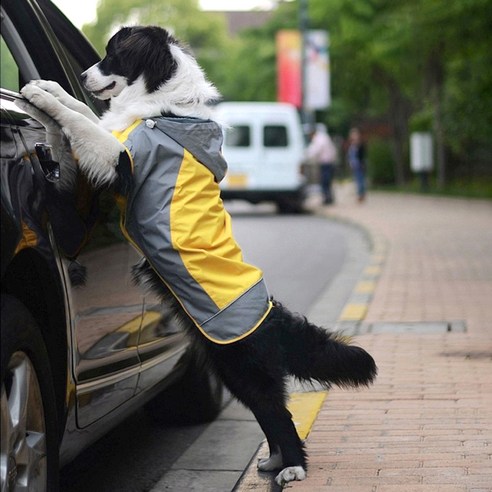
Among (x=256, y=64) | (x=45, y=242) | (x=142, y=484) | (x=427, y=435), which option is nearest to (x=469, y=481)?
(x=427, y=435)

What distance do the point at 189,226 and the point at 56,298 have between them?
2.20 feet

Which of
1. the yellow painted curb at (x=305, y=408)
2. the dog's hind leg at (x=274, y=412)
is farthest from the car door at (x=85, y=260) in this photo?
the yellow painted curb at (x=305, y=408)

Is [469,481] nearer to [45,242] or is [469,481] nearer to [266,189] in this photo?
[45,242]

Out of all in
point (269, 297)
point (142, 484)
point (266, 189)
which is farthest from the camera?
point (266, 189)

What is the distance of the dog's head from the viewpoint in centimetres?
424

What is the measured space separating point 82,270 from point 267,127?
911 inches

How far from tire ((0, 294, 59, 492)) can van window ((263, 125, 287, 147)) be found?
23.3 m

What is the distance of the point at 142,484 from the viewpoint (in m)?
5.03

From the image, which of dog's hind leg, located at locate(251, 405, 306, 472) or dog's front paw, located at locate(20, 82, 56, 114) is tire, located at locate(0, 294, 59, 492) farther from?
dog's hind leg, located at locate(251, 405, 306, 472)

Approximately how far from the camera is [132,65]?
167 inches

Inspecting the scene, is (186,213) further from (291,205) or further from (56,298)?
(291,205)

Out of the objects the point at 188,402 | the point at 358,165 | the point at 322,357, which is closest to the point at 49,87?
the point at 322,357

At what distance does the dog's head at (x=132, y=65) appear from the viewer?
4.24 m

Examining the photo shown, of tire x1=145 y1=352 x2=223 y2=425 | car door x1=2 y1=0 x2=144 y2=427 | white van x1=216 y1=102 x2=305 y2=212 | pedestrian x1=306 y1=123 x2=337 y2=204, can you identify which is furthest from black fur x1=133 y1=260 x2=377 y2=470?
pedestrian x1=306 y1=123 x2=337 y2=204
